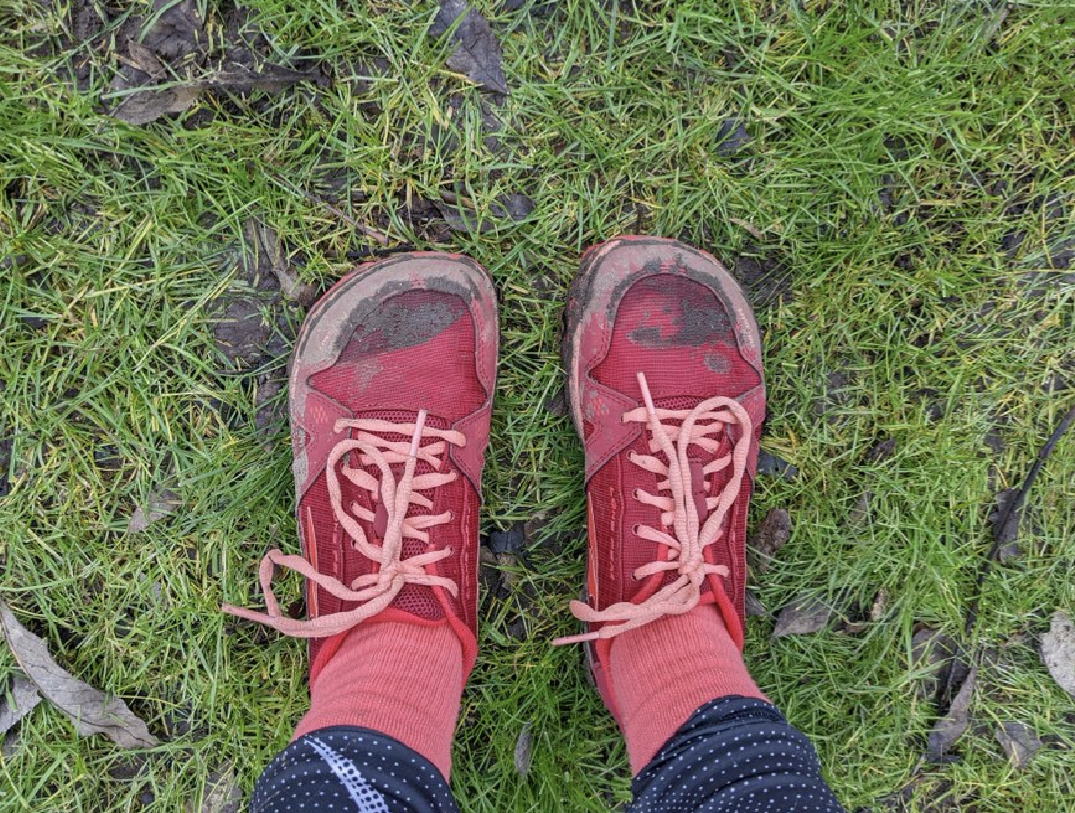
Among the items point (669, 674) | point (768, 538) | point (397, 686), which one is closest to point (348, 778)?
point (397, 686)

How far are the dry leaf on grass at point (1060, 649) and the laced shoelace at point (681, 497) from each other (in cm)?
112

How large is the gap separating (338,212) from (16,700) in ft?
5.40

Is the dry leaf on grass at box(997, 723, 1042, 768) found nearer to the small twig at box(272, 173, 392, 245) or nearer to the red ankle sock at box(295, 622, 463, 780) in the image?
the red ankle sock at box(295, 622, 463, 780)

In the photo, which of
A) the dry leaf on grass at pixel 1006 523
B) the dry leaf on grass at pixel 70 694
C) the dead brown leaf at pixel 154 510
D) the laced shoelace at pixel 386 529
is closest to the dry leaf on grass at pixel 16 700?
the dry leaf on grass at pixel 70 694

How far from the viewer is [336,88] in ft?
6.59

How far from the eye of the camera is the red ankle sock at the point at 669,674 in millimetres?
1746

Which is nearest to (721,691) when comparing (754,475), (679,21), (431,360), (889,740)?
(754,475)

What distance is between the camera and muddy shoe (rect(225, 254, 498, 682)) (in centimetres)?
202

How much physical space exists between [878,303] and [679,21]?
0.96 meters

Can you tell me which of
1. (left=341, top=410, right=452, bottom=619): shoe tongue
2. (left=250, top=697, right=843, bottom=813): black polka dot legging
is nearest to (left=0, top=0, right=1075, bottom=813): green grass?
(left=341, top=410, right=452, bottom=619): shoe tongue

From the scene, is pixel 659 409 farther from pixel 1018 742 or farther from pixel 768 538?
pixel 1018 742

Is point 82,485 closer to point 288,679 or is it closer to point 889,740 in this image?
point 288,679

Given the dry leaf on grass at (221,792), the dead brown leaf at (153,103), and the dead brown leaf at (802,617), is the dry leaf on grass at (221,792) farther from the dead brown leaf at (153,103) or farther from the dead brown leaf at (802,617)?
the dead brown leaf at (153,103)

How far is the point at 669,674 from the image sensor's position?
1.82m
